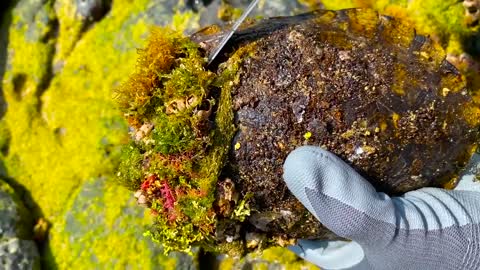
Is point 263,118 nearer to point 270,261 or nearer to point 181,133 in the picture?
point 181,133

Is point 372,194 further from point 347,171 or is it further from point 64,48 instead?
point 64,48

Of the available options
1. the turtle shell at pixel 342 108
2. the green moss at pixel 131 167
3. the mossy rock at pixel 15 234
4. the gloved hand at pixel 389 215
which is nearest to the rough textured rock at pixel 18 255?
the mossy rock at pixel 15 234

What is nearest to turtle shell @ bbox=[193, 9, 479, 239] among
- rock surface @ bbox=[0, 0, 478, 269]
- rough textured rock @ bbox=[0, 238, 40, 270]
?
rock surface @ bbox=[0, 0, 478, 269]

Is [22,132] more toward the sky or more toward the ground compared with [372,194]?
more toward the ground

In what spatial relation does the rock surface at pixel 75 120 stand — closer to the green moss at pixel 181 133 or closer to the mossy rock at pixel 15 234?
the mossy rock at pixel 15 234

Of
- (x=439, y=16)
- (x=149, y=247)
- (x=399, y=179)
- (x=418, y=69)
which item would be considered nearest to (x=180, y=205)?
(x=399, y=179)

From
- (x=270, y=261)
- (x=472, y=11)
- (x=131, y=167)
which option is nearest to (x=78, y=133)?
(x=270, y=261)
